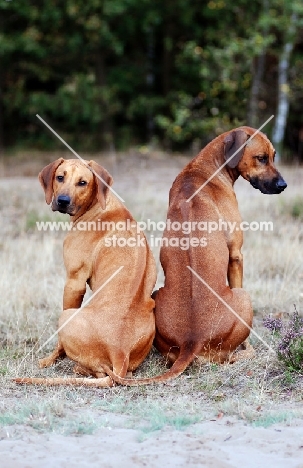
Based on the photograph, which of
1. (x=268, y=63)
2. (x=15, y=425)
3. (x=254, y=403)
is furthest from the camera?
(x=268, y=63)

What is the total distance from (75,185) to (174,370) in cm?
158

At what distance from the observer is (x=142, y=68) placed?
19109mm

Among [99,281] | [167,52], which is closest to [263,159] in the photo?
[99,281]

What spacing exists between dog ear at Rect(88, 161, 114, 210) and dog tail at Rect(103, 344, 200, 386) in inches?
49.4

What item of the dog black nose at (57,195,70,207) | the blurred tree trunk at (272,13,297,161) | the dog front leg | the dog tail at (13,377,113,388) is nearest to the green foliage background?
the blurred tree trunk at (272,13,297,161)

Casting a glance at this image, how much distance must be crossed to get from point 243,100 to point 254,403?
41.7 ft

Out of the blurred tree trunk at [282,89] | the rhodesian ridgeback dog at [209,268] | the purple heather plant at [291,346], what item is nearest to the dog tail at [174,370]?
the rhodesian ridgeback dog at [209,268]

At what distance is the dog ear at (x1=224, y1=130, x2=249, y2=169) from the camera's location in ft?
21.6

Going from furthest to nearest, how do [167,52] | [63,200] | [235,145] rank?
[167,52] < [235,145] < [63,200]

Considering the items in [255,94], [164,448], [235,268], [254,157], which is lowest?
[164,448]

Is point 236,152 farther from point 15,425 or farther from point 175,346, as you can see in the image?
point 15,425

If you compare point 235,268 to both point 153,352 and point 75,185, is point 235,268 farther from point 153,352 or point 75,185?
point 75,185

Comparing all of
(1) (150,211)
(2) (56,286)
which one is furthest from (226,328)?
(1) (150,211)

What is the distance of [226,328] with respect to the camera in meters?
6.00
